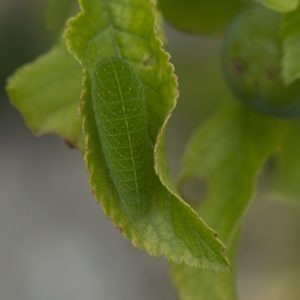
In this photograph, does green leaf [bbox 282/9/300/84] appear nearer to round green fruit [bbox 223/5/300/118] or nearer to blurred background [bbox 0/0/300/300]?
round green fruit [bbox 223/5/300/118]

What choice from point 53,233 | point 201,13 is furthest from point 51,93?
A: point 53,233

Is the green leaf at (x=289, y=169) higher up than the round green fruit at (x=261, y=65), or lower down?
lower down

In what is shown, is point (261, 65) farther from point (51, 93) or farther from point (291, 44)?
point (51, 93)

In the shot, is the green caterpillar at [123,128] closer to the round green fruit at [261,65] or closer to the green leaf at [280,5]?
the green leaf at [280,5]

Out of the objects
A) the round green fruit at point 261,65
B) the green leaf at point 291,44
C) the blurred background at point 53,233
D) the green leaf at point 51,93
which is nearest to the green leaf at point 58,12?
the green leaf at point 51,93

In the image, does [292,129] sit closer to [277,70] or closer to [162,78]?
[277,70]

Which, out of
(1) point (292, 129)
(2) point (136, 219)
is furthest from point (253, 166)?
(2) point (136, 219)
